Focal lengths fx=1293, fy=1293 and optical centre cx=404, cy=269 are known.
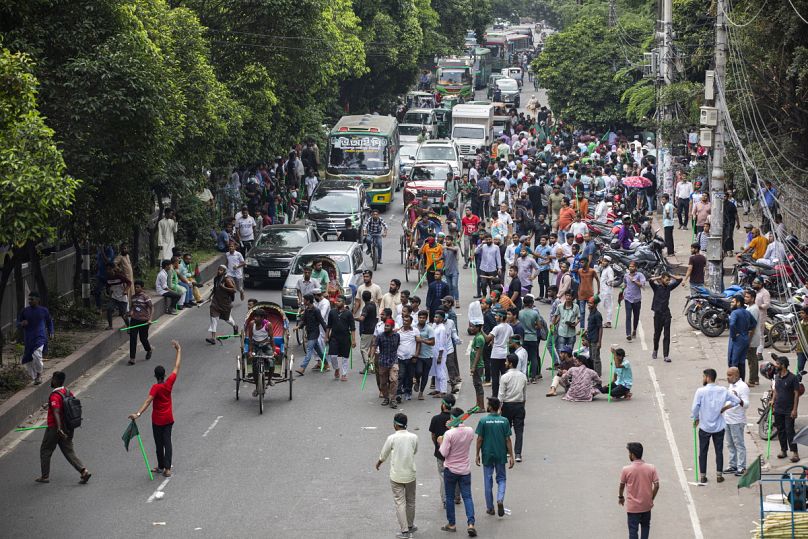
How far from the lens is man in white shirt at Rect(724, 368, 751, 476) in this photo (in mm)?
16125

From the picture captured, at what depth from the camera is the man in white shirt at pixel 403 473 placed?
46.2 ft

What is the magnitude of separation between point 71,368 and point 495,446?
9247mm

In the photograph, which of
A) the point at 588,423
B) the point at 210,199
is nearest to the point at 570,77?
the point at 210,199

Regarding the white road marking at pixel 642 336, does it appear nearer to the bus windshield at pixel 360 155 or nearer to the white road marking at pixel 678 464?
the white road marking at pixel 678 464

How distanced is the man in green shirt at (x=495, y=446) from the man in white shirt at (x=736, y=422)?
306 centimetres

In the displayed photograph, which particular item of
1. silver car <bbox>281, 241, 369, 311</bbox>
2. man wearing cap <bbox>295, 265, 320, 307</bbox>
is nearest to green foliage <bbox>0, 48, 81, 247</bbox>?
man wearing cap <bbox>295, 265, 320, 307</bbox>

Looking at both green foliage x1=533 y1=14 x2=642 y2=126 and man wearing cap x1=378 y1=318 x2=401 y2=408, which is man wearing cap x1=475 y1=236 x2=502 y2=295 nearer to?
man wearing cap x1=378 y1=318 x2=401 y2=408

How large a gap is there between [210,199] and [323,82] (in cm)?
707

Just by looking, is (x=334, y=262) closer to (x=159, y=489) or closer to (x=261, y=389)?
(x=261, y=389)

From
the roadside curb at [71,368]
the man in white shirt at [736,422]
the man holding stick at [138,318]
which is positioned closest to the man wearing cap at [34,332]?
the roadside curb at [71,368]

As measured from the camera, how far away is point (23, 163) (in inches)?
664

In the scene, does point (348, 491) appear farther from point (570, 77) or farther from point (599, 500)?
point (570, 77)

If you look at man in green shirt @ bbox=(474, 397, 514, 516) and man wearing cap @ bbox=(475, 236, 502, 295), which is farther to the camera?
man wearing cap @ bbox=(475, 236, 502, 295)

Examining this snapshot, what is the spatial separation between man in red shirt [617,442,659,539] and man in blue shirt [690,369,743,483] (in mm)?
2740
